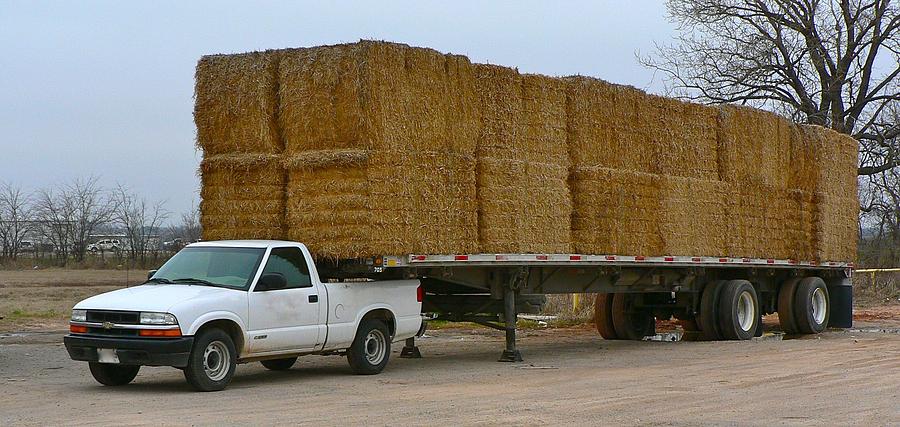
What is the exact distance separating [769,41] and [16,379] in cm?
3107

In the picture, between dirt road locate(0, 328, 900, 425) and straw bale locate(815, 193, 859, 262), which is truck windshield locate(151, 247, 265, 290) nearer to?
dirt road locate(0, 328, 900, 425)

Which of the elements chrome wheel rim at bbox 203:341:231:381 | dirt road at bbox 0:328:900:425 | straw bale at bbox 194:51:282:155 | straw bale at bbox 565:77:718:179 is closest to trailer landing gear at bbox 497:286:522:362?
dirt road at bbox 0:328:900:425

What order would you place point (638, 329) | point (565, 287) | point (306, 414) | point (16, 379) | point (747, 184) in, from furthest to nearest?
point (638, 329), point (747, 184), point (565, 287), point (16, 379), point (306, 414)

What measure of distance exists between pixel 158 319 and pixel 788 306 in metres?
14.6

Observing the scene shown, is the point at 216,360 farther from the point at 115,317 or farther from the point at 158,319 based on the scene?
the point at 115,317

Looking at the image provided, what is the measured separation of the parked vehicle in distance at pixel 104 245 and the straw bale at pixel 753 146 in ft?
116

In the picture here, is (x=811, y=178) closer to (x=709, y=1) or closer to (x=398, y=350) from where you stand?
(x=398, y=350)

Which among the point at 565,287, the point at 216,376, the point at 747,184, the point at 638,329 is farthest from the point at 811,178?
the point at 216,376

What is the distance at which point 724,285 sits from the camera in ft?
68.0

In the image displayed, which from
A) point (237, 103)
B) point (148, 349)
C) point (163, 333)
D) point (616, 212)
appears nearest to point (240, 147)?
point (237, 103)

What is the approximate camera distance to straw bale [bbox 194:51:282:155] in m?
15.0

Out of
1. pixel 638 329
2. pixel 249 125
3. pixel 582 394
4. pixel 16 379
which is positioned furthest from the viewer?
pixel 638 329

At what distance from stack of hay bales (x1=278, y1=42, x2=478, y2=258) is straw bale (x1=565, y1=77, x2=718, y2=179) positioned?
9.14 feet

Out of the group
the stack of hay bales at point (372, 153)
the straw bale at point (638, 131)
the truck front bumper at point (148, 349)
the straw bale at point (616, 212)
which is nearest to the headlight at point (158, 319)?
the truck front bumper at point (148, 349)
